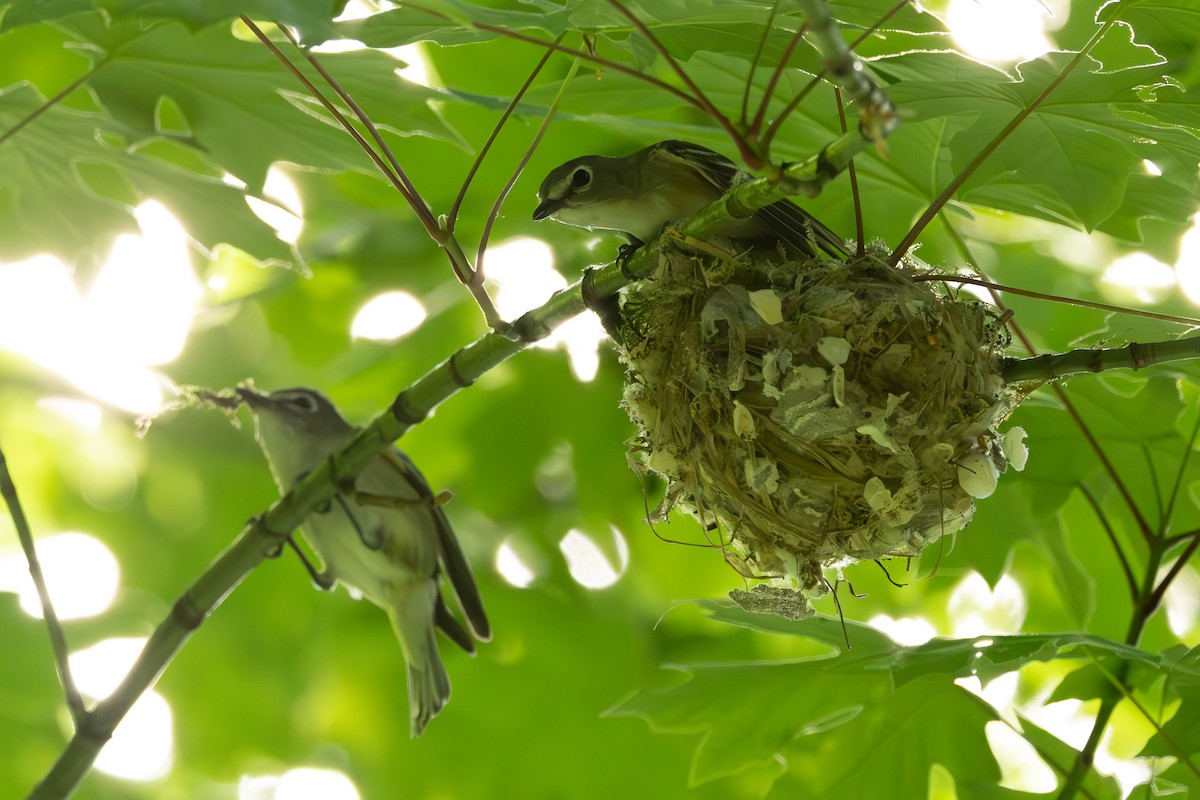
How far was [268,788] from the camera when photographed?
5.71 metres

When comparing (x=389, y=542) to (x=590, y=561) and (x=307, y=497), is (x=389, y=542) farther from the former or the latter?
(x=307, y=497)

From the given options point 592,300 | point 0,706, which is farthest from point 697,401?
point 0,706

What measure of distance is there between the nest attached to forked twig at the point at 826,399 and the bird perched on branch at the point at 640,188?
49 cm

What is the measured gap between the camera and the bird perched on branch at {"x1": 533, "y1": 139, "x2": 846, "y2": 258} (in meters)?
2.84

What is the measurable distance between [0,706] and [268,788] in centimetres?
171

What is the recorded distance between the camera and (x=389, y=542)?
420cm

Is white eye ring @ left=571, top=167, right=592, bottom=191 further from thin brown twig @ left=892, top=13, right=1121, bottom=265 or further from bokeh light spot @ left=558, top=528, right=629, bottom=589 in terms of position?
bokeh light spot @ left=558, top=528, right=629, bottom=589

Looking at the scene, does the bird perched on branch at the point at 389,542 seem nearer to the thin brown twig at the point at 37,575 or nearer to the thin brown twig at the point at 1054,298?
the thin brown twig at the point at 37,575

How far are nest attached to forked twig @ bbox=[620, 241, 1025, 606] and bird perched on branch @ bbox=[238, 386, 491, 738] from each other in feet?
5.49

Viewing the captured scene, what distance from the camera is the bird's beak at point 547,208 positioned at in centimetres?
305

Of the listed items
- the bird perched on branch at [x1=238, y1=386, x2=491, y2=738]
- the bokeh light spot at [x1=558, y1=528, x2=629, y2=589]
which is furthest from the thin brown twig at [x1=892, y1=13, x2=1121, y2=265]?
the bokeh light spot at [x1=558, y1=528, x2=629, y2=589]

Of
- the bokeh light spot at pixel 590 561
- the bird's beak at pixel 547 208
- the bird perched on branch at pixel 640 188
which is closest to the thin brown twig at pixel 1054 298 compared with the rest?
the bird perched on branch at pixel 640 188

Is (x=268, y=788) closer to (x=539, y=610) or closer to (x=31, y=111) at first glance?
(x=539, y=610)

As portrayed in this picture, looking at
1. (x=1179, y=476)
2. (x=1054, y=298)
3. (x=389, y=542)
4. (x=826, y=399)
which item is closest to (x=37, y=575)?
(x=826, y=399)
